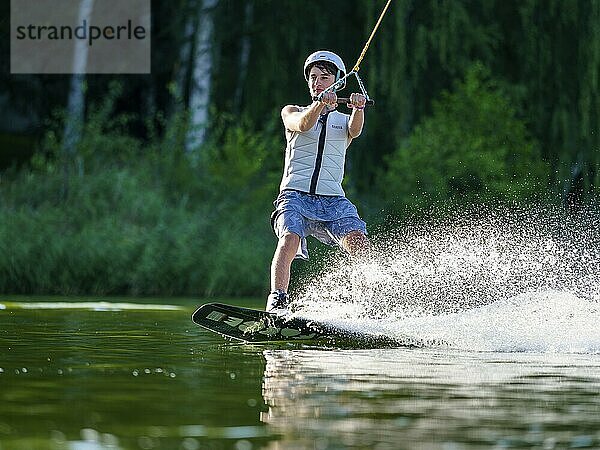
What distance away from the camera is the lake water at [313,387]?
178 inches

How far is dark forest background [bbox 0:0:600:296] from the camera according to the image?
58.1 feet

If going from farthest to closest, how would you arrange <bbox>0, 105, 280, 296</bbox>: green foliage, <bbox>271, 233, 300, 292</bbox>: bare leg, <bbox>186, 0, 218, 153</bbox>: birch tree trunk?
1. <bbox>186, 0, 218, 153</bbox>: birch tree trunk
2. <bbox>0, 105, 280, 296</bbox>: green foliage
3. <bbox>271, 233, 300, 292</bbox>: bare leg

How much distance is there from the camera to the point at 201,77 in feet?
67.8

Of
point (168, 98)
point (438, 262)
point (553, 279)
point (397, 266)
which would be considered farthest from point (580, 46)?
point (397, 266)

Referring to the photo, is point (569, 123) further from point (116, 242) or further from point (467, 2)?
point (116, 242)

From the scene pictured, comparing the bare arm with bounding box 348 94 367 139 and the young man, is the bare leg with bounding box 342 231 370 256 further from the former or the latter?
the bare arm with bounding box 348 94 367 139

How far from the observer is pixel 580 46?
19.8 meters

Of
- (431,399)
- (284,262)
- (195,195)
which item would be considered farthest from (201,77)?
(431,399)

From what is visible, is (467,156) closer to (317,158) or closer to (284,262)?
(317,158)

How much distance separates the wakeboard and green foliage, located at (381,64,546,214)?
37.3ft

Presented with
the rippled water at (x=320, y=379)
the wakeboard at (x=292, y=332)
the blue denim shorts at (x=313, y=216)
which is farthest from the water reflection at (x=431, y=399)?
the blue denim shorts at (x=313, y=216)

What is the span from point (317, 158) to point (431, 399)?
3.54m

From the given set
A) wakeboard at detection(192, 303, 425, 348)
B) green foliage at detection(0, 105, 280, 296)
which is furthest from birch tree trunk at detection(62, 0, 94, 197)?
wakeboard at detection(192, 303, 425, 348)

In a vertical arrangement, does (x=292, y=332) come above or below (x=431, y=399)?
above
